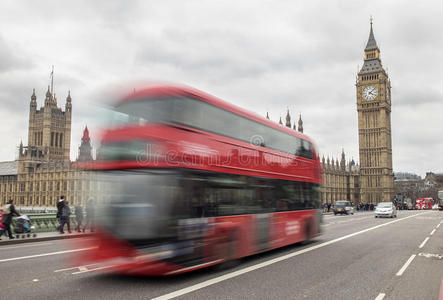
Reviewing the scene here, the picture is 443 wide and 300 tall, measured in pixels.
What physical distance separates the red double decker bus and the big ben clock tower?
92903 millimetres

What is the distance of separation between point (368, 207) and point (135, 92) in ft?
215

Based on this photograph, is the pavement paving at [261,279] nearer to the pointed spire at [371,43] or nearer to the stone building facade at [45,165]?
the stone building facade at [45,165]

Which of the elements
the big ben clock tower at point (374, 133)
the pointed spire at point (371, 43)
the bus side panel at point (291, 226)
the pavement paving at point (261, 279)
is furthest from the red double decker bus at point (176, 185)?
the pointed spire at point (371, 43)

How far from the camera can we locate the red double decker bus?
7617mm

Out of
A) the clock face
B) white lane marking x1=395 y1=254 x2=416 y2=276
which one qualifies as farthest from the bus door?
the clock face

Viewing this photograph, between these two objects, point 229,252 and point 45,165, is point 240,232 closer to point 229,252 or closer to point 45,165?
point 229,252

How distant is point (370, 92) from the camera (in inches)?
3863

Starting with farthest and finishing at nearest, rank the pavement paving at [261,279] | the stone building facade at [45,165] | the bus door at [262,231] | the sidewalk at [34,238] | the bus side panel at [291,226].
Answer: the stone building facade at [45,165]
the sidewalk at [34,238]
the bus side panel at [291,226]
the bus door at [262,231]
the pavement paving at [261,279]

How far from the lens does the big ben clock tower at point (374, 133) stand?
96.1 m

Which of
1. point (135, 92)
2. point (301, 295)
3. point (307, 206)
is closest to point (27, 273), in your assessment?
point (135, 92)

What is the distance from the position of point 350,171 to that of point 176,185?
106182 mm

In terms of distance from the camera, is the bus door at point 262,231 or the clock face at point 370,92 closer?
the bus door at point 262,231

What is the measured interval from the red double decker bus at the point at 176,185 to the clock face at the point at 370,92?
311ft

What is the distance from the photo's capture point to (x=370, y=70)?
99188 mm
